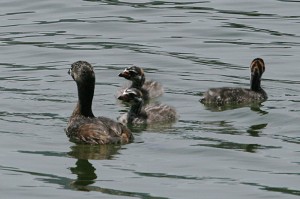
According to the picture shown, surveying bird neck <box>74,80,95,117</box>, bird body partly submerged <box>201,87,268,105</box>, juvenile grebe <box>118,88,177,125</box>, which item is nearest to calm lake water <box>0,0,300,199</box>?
bird body partly submerged <box>201,87,268,105</box>

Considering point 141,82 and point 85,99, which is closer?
point 85,99

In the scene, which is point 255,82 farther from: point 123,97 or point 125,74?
point 123,97

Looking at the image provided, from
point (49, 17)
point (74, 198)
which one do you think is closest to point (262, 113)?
point (74, 198)

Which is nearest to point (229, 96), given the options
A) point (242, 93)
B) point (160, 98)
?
point (242, 93)

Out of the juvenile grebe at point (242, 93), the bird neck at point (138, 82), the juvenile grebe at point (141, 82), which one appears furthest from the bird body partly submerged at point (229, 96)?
the bird neck at point (138, 82)

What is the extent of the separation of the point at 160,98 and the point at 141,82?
52 cm

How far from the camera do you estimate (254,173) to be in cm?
1432

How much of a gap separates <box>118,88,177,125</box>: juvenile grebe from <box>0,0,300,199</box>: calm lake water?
303 mm

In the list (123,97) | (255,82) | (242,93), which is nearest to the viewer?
(123,97)

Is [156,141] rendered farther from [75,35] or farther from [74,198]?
[75,35]

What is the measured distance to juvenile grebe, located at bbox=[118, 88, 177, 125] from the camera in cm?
1738

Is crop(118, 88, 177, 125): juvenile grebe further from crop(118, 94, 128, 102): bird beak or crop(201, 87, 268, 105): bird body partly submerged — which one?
crop(201, 87, 268, 105): bird body partly submerged

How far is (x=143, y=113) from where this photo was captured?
17594 millimetres

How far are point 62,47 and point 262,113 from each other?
6.14m
